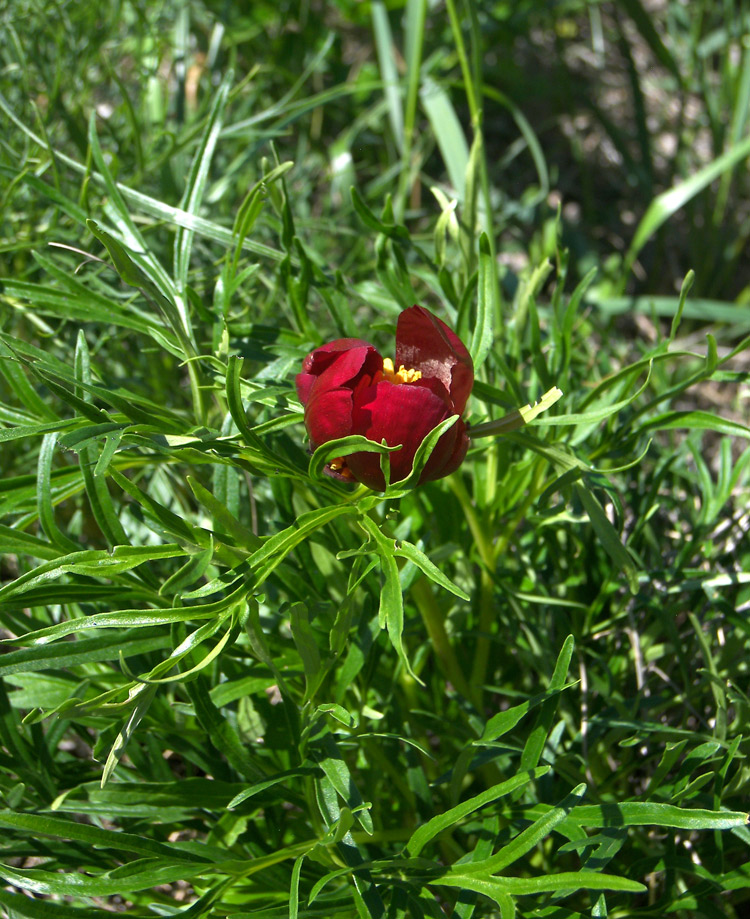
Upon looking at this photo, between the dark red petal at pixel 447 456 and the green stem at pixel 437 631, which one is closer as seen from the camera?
the dark red petal at pixel 447 456

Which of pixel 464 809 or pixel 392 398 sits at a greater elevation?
pixel 392 398

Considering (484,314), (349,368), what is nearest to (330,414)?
(349,368)

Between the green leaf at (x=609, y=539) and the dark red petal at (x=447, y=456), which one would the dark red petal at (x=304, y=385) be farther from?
the green leaf at (x=609, y=539)

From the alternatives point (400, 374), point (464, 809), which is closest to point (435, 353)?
point (400, 374)

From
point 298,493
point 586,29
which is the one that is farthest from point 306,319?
point 586,29

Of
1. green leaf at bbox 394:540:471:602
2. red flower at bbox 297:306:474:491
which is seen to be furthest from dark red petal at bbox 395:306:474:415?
green leaf at bbox 394:540:471:602

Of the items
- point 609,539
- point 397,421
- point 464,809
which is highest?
point 397,421

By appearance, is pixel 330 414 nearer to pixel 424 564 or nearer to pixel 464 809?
pixel 424 564

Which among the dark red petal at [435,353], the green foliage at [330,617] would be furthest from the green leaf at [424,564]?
the dark red petal at [435,353]

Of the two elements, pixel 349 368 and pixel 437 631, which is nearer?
pixel 349 368
